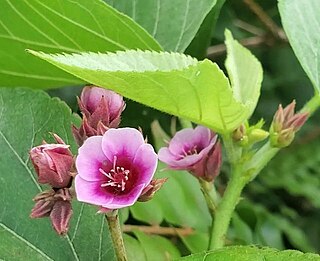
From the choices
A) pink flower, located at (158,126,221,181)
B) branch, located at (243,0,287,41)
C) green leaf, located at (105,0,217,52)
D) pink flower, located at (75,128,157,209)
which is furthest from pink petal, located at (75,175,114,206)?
branch, located at (243,0,287,41)

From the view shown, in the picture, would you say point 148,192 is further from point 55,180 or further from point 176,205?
point 176,205

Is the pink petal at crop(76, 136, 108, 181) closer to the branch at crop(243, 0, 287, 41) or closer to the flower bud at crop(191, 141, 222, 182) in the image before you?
the flower bud at crop(191, 141, 222, 182)

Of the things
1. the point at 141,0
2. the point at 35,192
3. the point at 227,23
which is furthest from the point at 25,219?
the point at 227,23

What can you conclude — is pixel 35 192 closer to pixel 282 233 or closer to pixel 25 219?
pixel 25 219

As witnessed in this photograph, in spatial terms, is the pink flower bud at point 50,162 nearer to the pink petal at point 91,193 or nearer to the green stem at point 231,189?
the pink petal at point 91,193

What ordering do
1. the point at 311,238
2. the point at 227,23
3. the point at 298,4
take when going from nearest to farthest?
the point at 298,4, the point at 227,23, the point at 311,238

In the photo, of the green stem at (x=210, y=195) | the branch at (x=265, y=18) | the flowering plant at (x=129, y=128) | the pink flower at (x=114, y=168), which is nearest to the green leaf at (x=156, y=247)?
the flowering plant at (x=129, y=128)
